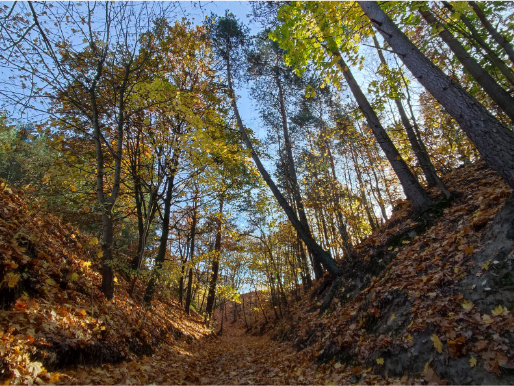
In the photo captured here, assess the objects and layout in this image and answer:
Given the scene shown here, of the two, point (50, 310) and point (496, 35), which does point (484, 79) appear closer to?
point (496, 35)

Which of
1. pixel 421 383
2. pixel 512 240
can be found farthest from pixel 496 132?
pixel 421 383

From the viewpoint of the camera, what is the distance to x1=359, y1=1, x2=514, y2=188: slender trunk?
360cm

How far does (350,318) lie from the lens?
16.1 feet

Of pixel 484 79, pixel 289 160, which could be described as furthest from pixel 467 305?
pixel 289 160

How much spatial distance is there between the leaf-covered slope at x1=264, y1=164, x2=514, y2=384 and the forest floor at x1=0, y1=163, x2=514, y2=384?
Answer: 0.01 metres

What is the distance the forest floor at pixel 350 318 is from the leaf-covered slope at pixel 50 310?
19 mm

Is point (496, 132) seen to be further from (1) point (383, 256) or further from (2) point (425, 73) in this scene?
(1) point (383, 256)

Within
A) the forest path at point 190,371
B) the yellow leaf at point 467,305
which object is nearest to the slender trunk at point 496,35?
the yellow leaf at point 467,305

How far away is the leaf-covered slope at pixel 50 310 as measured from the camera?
2.82m

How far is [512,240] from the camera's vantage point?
3.13 metres

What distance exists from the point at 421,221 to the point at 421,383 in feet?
14.0

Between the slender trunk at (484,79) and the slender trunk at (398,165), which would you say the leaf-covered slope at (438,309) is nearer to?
the slender trunk at (398,165)

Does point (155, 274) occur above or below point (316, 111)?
→ below

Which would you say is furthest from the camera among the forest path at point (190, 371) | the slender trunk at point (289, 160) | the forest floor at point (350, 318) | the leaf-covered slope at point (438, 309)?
the slender trunk at point (289, 160)
